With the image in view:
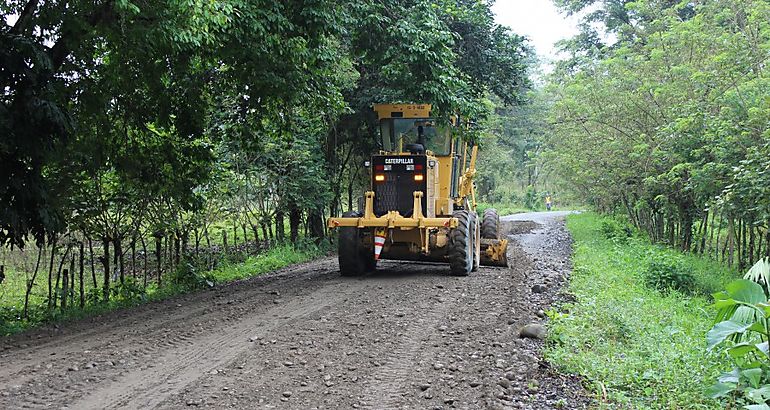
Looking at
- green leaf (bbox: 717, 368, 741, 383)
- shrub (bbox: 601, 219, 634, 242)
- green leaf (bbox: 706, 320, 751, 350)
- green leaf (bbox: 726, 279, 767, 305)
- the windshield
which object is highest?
the windshield

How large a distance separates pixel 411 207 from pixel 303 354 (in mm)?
6088

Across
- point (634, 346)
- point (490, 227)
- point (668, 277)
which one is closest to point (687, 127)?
point (668, 277)

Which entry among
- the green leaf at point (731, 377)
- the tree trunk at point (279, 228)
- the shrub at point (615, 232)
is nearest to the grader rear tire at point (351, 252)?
the tree trunk at point (279, 228)

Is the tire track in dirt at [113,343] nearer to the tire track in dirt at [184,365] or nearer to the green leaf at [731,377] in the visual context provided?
the tire track in dirt at [184,365]

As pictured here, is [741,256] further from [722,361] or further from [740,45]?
[722,361]

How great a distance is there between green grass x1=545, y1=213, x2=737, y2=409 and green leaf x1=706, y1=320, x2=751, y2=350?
0.36 metres

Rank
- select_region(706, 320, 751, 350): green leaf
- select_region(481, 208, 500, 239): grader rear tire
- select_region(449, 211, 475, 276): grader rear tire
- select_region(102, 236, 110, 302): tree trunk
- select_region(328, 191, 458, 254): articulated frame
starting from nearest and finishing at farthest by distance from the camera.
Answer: select_region(706, 320, 751, 350): green leaf, select_region(102, 236, 110, 302): tree trunk, select_region(328, 191, 458, 254): articulated frame, select_region(449, 211, 475, 276): grader rear tire, select_region(481, 208, 500, 239): grader rear tire

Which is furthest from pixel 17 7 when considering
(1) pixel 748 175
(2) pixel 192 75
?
(1) pixel 748 175

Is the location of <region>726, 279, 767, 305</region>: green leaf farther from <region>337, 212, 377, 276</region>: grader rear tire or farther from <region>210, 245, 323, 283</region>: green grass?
<region>210, 245, 323, 283</region>: green grass

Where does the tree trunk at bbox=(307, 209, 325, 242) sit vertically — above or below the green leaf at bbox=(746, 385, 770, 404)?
above

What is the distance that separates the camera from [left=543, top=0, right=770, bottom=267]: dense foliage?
40.4ft

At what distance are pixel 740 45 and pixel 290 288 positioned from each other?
1034 cm

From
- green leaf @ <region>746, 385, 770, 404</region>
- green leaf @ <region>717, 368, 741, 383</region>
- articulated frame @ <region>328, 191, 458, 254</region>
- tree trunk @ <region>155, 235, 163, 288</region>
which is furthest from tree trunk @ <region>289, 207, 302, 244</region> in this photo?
green leaf @ <region>746, 385, 770, 404</region>

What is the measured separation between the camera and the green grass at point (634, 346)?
5184 mm
